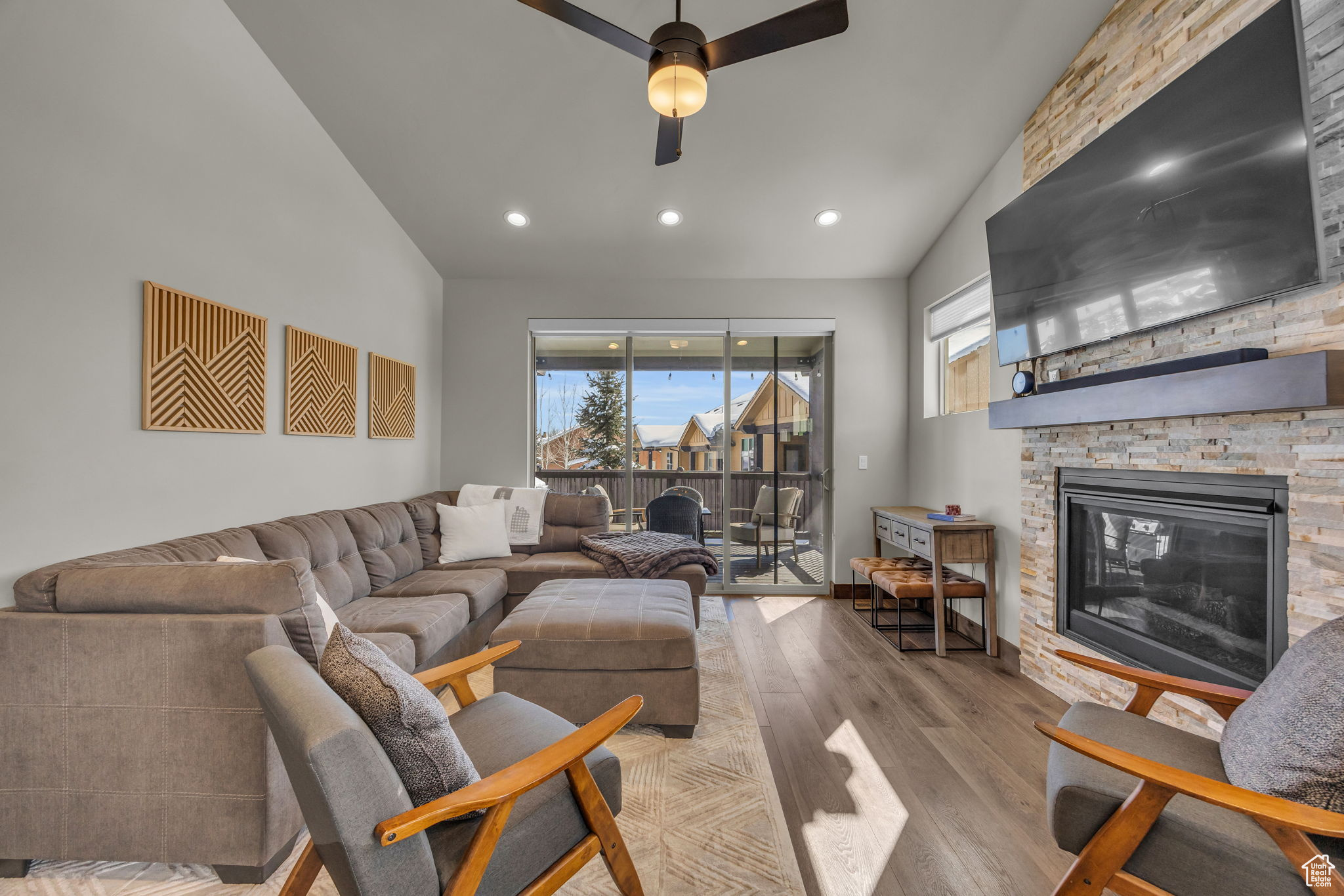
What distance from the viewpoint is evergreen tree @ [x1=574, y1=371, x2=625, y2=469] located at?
4.80m

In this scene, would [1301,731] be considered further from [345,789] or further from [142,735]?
[142,735]

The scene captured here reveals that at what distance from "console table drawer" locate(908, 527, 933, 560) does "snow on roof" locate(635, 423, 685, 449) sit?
1.98m

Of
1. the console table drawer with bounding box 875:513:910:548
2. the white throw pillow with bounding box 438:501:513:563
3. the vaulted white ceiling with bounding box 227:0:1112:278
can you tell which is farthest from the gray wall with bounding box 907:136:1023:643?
the white throw pillow with bounding box 438:501:513:563

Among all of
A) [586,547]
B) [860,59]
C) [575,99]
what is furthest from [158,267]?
[860,59]

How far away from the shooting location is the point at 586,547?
3883 millimetres

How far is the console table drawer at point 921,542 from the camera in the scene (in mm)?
3307

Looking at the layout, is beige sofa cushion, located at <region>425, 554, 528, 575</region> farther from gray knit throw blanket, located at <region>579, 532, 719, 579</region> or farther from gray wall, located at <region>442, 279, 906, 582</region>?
gray wall, located at <region>442, 279, 906, 582</region>

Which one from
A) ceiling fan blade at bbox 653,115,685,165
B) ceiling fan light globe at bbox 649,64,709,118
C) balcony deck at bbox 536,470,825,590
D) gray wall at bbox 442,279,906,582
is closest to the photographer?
ceiling fan light globe at bbox 649,64,709,118

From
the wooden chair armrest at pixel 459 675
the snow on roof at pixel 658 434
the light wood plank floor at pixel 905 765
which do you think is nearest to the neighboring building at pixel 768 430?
the snow on roof at pixel 658 434

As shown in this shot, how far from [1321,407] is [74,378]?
3.68 metres

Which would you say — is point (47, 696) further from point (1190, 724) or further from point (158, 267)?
point (1190, 724)

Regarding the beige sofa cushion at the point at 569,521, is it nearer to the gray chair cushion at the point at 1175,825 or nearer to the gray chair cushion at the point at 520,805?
the gray chair cushion at the point at 520,805

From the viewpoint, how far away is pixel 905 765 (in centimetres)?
210

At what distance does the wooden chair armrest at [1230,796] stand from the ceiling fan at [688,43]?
2.05m
